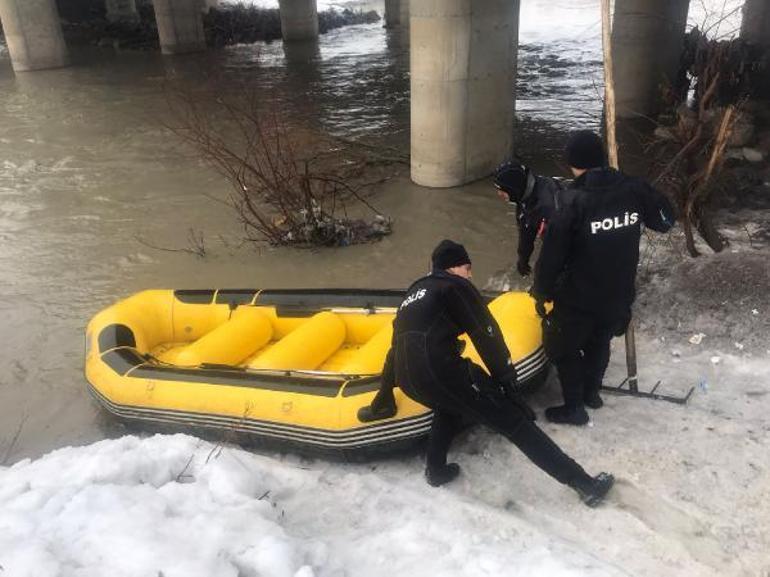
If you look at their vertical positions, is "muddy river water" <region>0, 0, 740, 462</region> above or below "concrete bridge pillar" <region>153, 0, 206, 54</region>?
below

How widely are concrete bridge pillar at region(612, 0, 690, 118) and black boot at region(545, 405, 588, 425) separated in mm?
10251

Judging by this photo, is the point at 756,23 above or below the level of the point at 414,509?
above

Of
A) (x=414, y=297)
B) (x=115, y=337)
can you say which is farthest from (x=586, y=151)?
(x=115, y=337)

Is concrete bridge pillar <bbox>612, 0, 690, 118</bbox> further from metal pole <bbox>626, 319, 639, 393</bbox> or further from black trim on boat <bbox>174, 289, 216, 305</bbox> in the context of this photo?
black trim on boat <bbox>174, 289, 216, 305</bbox>

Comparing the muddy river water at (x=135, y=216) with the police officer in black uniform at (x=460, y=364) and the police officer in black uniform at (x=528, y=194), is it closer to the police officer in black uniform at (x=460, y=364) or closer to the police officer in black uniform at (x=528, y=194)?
the police officer in black uniform at (x=528, y=194)

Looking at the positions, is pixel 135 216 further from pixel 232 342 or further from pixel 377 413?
pixel 377 413

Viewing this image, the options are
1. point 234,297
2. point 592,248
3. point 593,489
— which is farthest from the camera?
point 234,297

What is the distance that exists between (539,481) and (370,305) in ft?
6.72

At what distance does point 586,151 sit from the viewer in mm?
3561

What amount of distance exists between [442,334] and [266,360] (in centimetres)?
190

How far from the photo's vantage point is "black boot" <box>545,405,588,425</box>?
406cm

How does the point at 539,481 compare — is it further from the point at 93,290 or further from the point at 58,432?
the point at 93,290

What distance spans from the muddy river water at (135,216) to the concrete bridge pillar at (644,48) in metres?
0.94

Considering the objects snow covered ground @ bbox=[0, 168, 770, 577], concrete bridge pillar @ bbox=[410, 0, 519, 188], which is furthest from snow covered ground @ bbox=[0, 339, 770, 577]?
concrete bridge pillar @ bbox=[410, 0, 519, 188]
